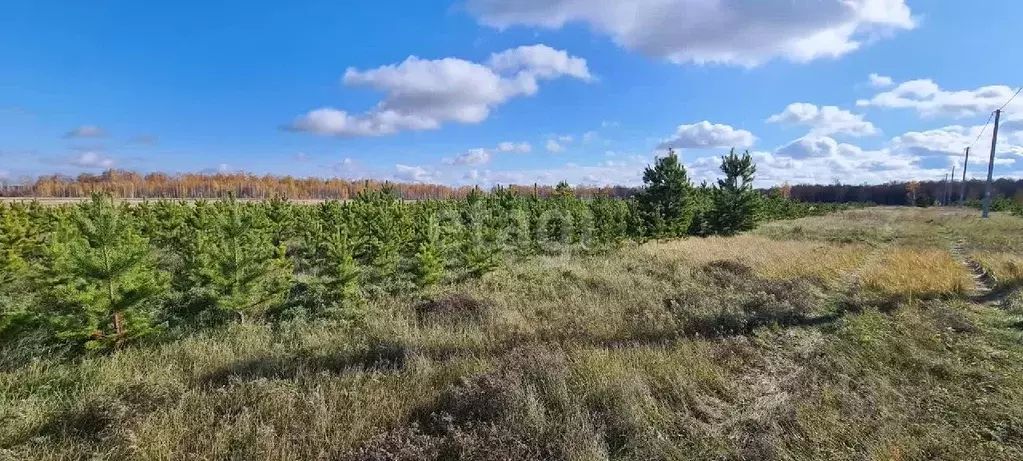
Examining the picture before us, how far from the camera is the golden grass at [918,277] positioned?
Result: 10.3 m

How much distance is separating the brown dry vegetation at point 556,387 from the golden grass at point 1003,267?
3675 millimetres

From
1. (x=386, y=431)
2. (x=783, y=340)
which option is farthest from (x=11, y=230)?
(x=783, y=340)

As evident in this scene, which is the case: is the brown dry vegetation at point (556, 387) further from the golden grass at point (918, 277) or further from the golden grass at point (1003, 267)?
the golden grass at point (1003, 267)

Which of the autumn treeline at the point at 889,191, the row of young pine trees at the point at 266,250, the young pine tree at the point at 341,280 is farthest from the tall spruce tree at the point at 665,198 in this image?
the autumn treeline at the point at 889,191

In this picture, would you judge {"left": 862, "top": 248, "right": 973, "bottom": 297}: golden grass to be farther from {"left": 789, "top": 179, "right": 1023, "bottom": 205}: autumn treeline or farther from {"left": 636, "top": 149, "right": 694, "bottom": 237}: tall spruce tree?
{"left": 789, "top": 179, "right": 1023, "bottom": 205}: autumn treeline

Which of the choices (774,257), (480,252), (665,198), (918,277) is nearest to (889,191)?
(665,198)

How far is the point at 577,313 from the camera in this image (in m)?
8.84

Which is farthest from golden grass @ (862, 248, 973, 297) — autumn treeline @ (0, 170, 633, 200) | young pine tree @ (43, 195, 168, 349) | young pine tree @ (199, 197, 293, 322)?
autumn treeline @ (0, 170, 633, 200)

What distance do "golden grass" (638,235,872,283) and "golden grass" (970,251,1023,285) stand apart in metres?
2.91

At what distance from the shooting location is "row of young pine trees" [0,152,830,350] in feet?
20.2

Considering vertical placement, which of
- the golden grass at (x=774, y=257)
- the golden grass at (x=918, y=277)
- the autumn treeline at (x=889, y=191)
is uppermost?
the autumn treeline at (x=889, y=191)

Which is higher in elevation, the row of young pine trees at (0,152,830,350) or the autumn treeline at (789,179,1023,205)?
the autumn treeline at (789,179,1023,205)

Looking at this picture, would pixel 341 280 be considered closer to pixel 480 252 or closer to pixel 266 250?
pixel 266 250

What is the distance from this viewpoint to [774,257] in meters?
16.4
